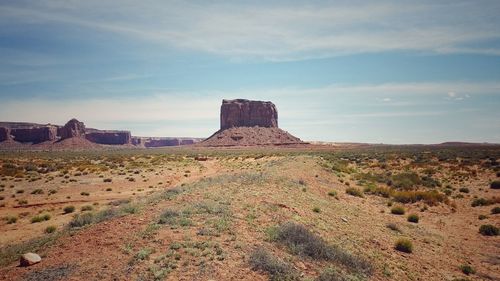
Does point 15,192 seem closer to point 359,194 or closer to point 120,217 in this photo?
point 120,217

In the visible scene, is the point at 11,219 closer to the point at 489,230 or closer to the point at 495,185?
the point at 489,230

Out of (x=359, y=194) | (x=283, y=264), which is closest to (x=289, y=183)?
(x=359, y=194)

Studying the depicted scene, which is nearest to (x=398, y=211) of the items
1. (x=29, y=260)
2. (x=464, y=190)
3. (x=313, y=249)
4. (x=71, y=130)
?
(x=464, y=190)

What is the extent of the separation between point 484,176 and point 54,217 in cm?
3948

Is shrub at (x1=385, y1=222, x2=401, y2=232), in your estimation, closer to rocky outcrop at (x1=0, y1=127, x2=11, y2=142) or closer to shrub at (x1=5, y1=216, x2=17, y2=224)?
shrub at (x1=5, y1=216, x2=17, y2=224)

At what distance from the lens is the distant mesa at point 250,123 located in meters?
165

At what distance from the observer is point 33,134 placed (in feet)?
572

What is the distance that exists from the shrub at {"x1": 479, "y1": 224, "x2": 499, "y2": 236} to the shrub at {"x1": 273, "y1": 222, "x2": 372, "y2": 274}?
10430 millimetres

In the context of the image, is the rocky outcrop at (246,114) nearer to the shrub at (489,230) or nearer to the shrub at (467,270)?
the shrub at (489,230)

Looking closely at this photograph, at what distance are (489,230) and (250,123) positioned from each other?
166 metres

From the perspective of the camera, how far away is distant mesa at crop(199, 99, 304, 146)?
165 m

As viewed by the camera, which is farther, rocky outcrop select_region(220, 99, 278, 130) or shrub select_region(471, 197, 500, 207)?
rocky outcrop select_region(220, 99, 278, 130)

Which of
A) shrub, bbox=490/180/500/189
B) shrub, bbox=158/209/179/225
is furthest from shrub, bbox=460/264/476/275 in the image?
shrub, bbox=490/180/500/189

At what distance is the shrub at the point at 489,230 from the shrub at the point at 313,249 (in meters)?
10.4
